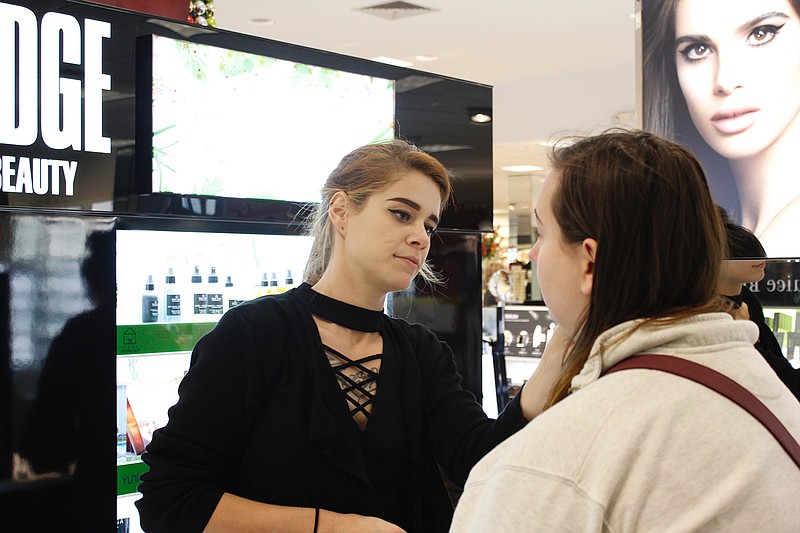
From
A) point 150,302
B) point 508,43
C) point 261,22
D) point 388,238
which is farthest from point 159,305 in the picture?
point 508,43

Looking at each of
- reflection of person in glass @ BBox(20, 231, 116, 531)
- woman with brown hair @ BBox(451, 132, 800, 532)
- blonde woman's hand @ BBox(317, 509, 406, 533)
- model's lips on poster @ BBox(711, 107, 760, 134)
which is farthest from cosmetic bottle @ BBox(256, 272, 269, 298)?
woman with brown hair @ BBox(451, 132, 800, 532)

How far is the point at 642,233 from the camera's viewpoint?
96 cm

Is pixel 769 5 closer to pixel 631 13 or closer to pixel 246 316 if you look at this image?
pixel 246 316

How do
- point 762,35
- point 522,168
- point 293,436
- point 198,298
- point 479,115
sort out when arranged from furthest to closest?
1. point 522,168
2. point 479,115
3. point 198,298
4. point 762,35
5. point 293,436

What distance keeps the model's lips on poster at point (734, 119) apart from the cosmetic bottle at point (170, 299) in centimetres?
158

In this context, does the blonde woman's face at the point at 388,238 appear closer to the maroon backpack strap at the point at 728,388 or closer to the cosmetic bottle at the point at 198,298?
the cosmetic bottle at the point at 198,298

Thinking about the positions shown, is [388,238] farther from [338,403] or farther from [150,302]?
[150,302]

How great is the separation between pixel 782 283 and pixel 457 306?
121 centimetres

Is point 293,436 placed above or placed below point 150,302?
below

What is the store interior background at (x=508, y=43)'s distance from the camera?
271 inches

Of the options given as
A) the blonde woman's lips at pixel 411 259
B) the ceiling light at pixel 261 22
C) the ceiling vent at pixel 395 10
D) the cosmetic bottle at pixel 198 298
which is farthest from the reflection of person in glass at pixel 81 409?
the ceiling light at pixel 261 22

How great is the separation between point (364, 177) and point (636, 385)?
3.77 feet

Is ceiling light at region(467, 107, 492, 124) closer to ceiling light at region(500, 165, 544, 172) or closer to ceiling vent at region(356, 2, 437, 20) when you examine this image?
ceiling vent at region(356, 2, 437, 20)

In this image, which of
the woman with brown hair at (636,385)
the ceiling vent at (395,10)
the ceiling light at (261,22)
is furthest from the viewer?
the ceiling light at (261,22)
